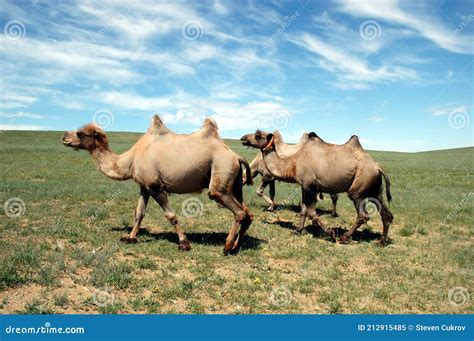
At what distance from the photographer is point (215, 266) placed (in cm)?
945

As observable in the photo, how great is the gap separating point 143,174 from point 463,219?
12824 mm

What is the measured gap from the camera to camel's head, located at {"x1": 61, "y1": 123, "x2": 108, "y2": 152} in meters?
11.0

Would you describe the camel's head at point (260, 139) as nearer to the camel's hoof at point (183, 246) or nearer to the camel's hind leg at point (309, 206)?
the camel's hind leg at point (309, 206)

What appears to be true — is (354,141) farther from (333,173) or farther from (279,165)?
(279,165)

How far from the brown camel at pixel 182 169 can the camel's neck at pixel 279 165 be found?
2635mm

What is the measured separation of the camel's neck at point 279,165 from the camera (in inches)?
509

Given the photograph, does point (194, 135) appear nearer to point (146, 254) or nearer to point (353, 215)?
point (146, 254)

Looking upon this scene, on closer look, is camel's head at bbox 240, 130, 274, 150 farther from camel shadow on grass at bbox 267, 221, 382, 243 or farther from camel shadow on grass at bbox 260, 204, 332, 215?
camel shadow on grass at bbox 260, 204, 332, 215

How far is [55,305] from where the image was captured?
705 cm

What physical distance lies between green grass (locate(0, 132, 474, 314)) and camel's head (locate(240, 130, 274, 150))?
8.90 ft

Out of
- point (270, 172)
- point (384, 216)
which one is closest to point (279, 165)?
point (270, 172)

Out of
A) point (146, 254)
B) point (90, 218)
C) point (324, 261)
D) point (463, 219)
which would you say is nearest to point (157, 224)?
point (90, 218)

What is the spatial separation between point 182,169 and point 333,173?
4.69 metres

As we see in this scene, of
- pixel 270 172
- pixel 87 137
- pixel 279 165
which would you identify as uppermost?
pixel 87 137
